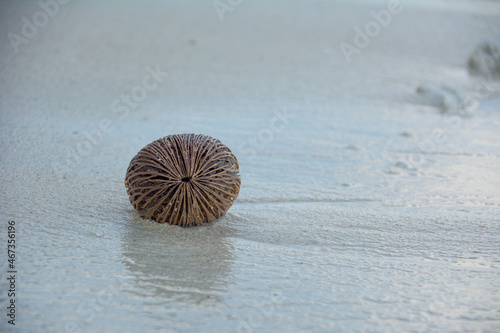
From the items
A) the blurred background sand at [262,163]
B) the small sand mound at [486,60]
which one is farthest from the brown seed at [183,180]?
the small sand mound at [486,60]

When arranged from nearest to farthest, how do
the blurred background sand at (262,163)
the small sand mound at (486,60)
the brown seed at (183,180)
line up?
the blurred background sand at (262,163) → the brown seed at (183,180) → the small sand mound at (486,60)

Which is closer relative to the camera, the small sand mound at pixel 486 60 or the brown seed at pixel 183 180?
the brown seed at pixel 183 180

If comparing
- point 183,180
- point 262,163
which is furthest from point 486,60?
point 183,180

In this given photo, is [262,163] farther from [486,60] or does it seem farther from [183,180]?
[486,60]

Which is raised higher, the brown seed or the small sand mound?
the small sand mound

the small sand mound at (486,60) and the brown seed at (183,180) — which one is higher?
the small sand mound at (486,60)

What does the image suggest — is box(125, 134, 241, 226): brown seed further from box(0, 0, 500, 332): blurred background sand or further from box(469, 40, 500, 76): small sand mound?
box(469, 40, 500, 76): small sand mound

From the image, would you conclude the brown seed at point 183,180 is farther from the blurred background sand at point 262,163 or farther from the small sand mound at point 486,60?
the small sand mound at point 486,60

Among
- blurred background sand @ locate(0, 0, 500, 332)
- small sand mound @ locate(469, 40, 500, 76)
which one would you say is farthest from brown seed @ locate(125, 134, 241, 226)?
small sand mound @ locate(469, 40, 500, 76)

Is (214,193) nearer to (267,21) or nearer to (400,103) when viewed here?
(400,103)
